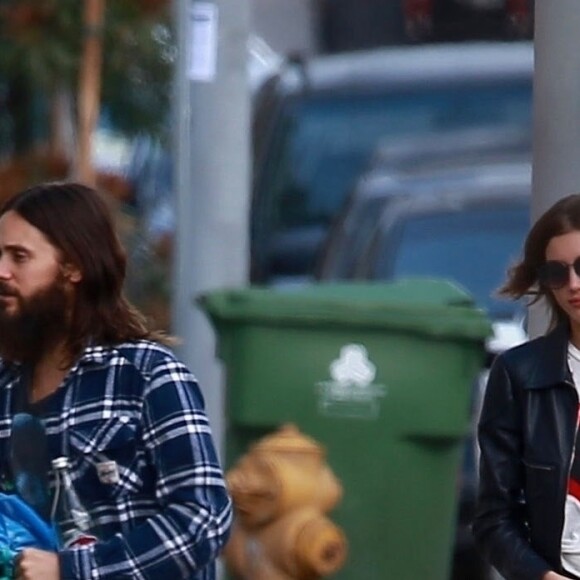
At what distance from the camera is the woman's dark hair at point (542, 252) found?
13.6 feet

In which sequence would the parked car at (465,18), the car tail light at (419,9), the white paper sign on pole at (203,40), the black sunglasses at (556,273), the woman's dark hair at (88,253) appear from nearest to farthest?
the woman's dark hair at (88,253) < the black sunglasses at (556,273) < the white paper sign on pole at (203,40) < the parked car at (465,18) < the car tail light at (419,9)

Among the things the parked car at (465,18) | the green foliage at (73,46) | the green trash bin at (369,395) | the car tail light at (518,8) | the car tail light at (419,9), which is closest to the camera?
the green trash bin at (369,395)

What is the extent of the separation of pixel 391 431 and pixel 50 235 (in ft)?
9.27

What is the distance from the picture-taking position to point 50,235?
3.87m

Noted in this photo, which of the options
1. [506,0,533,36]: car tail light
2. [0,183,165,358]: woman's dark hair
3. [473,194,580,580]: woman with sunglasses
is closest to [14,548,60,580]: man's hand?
[0,183,165,358]: woman's dark hair

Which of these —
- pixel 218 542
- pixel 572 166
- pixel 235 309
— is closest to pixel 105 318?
pixel 218 542

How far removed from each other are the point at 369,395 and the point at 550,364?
96.9 inches

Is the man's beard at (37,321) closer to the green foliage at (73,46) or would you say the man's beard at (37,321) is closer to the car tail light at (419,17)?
the green foliage at (73,46)

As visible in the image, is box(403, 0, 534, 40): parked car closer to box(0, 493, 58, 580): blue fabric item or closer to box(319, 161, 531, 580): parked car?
box(319, 161, 531, 580): parked car

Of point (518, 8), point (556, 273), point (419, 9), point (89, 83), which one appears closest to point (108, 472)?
point (556, 273)

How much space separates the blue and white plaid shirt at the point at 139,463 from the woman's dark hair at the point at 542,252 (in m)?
0.75

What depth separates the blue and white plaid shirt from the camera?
12.1 ft

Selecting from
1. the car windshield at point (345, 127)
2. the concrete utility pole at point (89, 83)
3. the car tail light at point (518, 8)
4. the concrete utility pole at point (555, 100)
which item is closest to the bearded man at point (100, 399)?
the concrete utility pole at point (555, 100)

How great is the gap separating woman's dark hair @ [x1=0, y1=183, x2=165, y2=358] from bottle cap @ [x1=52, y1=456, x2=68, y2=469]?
0.19 meters
